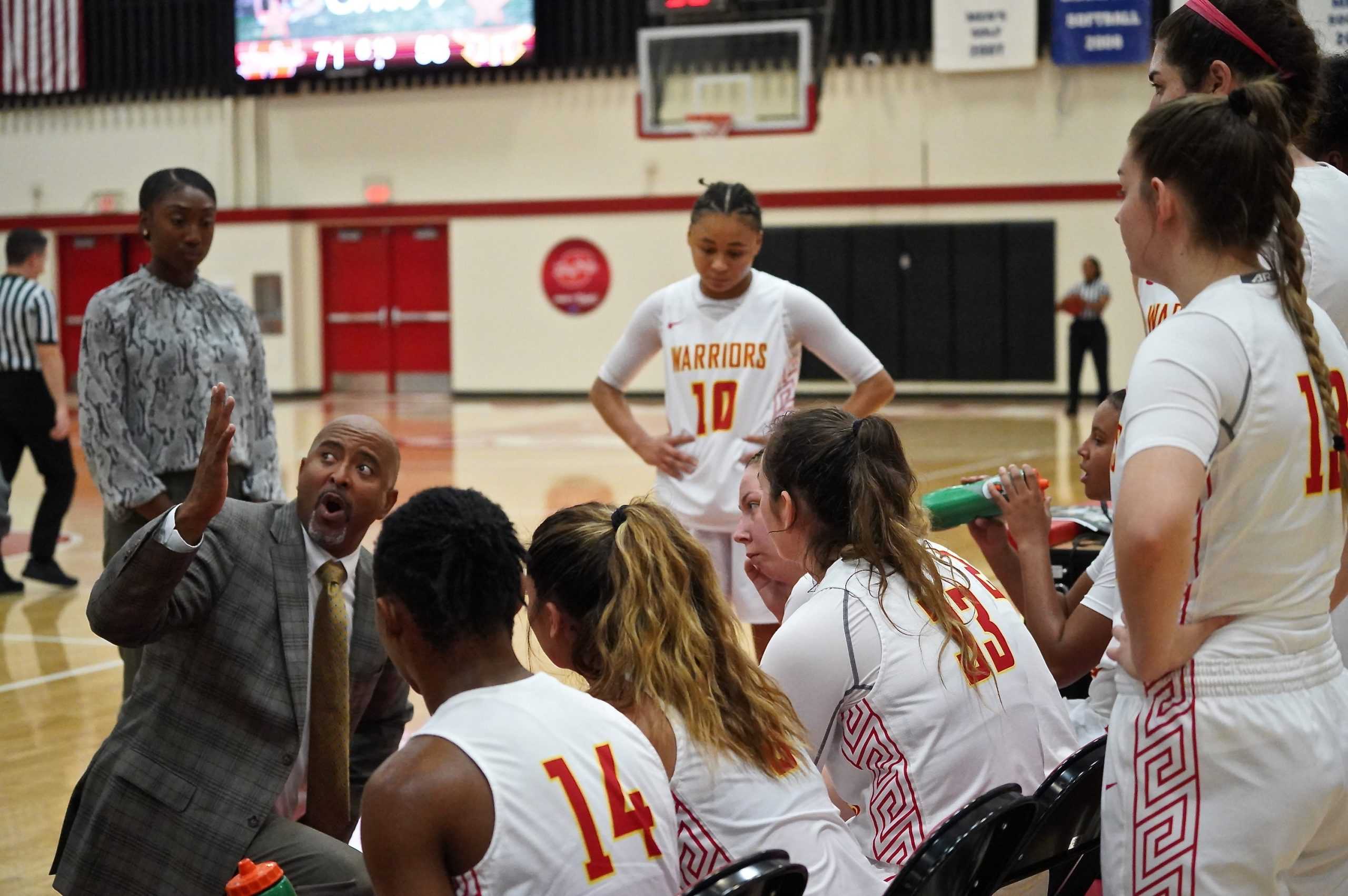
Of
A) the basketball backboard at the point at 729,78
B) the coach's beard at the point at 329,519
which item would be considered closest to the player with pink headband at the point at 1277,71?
the coach's beard at the point at 329,519

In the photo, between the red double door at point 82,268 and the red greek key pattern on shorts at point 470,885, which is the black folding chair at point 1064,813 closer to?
the red greek key pattern on shorts at point 470,885

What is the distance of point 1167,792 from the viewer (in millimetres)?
2000

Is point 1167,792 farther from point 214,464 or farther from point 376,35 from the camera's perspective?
point 376,35

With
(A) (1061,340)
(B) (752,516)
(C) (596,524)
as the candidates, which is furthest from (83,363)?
(A) (1061,340)

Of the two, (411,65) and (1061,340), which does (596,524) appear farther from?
(411,65)

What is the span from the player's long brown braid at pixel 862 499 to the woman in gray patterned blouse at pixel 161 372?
2420 mm

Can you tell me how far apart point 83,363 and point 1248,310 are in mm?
3798

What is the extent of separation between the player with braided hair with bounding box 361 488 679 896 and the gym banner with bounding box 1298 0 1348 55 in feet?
10.1

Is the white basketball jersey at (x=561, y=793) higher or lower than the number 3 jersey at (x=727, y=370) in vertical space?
lower

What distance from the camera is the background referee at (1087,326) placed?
1759 cm

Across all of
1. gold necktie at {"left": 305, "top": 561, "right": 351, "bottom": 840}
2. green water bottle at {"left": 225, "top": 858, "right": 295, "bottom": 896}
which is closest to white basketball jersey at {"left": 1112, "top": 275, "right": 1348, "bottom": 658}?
green water bottle at {"left": 225, "top": 858, "right": 295, "bottom": 896}

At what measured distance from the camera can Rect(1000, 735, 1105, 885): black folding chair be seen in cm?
236

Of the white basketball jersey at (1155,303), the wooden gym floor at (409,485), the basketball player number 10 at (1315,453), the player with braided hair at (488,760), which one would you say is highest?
the white basketball jersey at (1155,303)

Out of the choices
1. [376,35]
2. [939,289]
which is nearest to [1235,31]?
[939,289]
